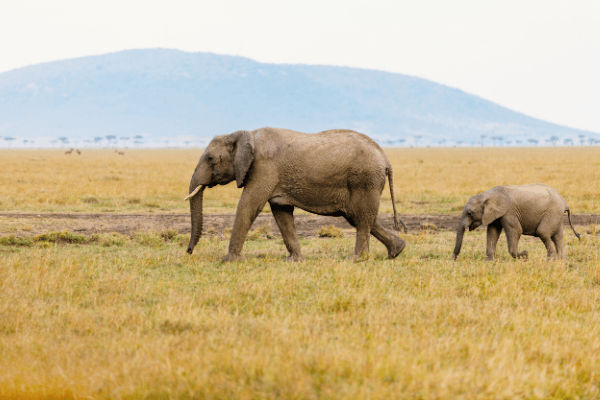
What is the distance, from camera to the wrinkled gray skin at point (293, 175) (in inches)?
481

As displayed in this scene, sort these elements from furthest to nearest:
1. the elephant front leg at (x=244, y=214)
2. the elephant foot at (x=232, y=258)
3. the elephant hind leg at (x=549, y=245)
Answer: the elephant hind leg at (x=549, y=245), the elephant foot at (x=232, y=258), the elephant front leg at (x=244, y=214)

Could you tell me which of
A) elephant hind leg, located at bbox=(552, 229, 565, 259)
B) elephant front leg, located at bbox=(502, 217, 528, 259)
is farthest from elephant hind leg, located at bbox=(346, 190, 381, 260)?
elephant hind leg, located at bbox=(552, 229, 565, 259)

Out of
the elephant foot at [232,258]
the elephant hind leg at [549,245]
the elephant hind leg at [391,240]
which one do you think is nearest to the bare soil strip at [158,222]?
the elephant hind leg at [391,240]

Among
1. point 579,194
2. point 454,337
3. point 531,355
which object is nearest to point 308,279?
point 454,337

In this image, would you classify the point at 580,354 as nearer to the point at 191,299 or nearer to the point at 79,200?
the point at 191,299

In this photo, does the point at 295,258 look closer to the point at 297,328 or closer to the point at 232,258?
the point at 232,258

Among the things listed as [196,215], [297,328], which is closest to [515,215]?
[196,215]

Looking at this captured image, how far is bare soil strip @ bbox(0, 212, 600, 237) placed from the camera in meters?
18.0

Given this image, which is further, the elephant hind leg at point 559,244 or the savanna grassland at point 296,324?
the elephant hind leg at point 559,244

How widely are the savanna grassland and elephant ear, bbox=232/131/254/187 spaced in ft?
5.00

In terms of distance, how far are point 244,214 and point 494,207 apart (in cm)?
439

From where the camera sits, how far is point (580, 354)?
6.90 meters

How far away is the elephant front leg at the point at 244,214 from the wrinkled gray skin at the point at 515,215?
3.56 meters

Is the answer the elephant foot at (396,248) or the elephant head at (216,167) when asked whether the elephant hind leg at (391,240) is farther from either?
the elephant head at (216,167)
